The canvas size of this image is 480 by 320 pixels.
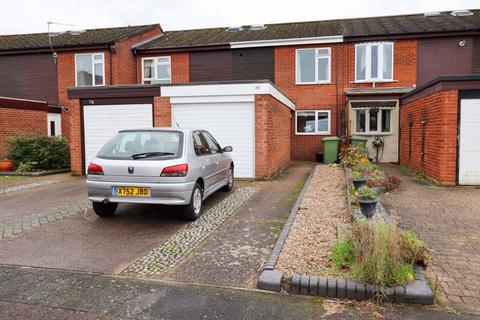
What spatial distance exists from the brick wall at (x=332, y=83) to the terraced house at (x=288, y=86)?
0.15 feet

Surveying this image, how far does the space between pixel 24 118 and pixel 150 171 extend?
12.9 meters

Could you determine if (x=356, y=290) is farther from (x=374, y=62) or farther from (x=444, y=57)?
(x=444, y=57)

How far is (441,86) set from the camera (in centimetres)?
947

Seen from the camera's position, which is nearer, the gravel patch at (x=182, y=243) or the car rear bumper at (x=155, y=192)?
the gravel patch at (x=182, y=243)

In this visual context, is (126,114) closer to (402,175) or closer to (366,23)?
(402,175)

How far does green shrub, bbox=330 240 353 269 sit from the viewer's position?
410cm

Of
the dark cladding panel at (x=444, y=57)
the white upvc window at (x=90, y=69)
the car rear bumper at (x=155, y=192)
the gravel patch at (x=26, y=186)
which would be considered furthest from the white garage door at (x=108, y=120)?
the dark cladding panel at (x=444, y=57)

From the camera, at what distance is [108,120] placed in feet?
39.7

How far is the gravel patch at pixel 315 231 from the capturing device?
418 centimetres

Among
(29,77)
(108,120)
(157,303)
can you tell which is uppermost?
(29,77)

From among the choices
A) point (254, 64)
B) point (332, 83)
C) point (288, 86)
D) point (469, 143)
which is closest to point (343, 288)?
point (469, 143)

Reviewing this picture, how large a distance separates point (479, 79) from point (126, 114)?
9.44 metres

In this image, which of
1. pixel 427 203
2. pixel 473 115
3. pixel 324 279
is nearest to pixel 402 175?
pixel 473 115

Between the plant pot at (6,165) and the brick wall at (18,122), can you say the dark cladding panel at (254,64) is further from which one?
the plant pot at (6,165)
